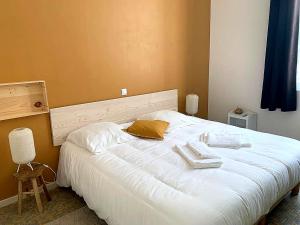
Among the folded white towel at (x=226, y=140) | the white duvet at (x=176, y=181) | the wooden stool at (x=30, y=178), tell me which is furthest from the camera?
the folded white towel at (x=226, y=140)

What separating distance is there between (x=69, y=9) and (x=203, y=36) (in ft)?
7.31

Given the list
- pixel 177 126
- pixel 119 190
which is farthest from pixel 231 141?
pixel 119 190

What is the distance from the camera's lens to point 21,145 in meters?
2.17

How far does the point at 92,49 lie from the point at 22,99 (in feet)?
2.99

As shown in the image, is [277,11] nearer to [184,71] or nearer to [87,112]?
[184,71]

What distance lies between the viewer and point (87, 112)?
2.86 meters

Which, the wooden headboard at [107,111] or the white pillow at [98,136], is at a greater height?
the wooden headboard at [107,111]

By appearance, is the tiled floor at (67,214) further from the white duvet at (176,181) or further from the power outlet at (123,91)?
the power outlet at (123,91)

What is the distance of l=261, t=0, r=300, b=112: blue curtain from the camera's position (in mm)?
A: 3164

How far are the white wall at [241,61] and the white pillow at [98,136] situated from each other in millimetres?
2076

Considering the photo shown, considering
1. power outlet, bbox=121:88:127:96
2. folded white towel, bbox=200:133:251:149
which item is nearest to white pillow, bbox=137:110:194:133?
power outlet, bbox=121:88:127:96

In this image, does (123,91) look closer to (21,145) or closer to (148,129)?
(148,129)

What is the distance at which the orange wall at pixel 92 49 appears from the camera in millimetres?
2346

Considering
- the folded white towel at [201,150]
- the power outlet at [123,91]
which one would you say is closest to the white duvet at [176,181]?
the folded white towel at [201,150]
